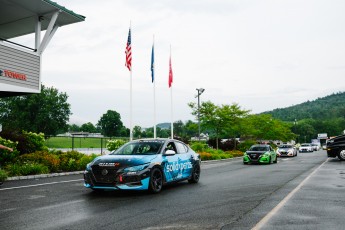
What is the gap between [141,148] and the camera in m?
10.5

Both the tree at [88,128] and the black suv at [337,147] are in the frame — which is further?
the tree at [88,128]

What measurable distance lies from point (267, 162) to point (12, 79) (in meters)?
16.8

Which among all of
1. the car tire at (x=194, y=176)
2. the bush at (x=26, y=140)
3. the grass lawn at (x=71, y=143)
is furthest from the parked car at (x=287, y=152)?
the car tire at (x=194, y=176)

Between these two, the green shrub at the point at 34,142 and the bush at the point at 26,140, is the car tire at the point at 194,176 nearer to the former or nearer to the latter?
the bush at the point at 26,140

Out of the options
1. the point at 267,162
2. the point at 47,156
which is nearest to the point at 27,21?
the point at 47,156

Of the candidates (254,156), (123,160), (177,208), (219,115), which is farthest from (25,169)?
(219,115)

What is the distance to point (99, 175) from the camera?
8930 millimetres

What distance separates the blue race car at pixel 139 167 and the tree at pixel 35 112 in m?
71.0

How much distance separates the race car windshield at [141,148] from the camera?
404 inches

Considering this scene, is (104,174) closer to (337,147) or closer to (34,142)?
(34,142)

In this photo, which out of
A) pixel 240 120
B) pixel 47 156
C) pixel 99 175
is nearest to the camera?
pixel 99 175

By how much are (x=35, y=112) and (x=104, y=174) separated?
7583cm

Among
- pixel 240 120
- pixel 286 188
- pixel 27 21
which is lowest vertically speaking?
pixel 286 188

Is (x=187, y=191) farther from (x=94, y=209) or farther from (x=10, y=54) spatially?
(x=10, y=54)
